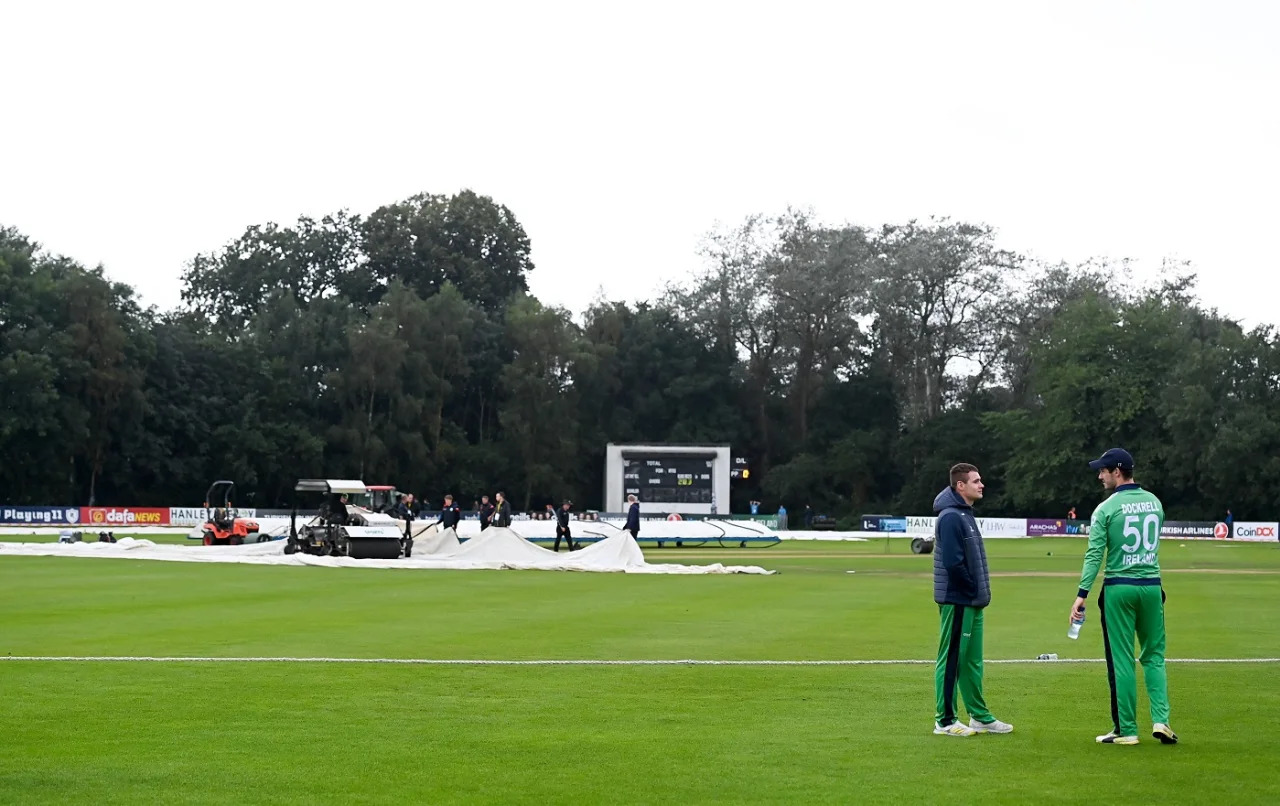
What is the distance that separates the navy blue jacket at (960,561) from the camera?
10.5m

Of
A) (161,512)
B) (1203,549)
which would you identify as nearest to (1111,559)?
(1203,549)

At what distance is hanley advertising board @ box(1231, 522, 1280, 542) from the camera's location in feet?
232

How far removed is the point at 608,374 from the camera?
320ft

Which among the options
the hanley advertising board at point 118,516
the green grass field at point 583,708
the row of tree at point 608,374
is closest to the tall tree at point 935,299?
the row of tree at point 608,374

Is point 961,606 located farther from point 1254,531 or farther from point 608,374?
point 608,374

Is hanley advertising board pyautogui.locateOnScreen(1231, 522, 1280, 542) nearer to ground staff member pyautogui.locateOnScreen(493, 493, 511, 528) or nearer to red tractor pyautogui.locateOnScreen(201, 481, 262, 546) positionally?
ground staff member pyautogui.locateOnScreen(493, 493, 511, 528)

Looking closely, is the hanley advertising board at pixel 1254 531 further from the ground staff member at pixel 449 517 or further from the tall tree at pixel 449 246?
the tall tree at pixel 449 246

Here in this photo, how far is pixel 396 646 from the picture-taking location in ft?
54.6

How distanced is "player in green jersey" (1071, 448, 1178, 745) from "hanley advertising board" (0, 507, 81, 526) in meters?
69.8

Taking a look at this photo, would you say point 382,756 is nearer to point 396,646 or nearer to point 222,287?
point 396,646

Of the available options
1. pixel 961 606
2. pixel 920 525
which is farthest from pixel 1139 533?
pixel 920 525

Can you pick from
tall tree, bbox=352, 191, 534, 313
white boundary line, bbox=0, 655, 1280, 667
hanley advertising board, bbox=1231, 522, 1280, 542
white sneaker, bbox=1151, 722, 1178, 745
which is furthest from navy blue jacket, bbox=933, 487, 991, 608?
tall tree, bbox=352, 191, 534, 313

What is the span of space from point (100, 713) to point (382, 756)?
9.78 feet

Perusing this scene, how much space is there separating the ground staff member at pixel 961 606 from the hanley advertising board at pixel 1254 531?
65484 millimetres
